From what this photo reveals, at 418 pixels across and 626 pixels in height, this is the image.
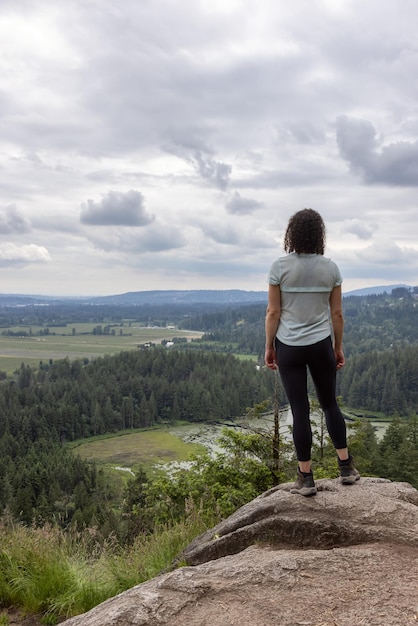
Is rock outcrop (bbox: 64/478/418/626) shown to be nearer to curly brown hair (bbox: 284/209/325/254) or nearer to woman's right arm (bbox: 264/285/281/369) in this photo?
woman's right arm (bbox: 264/285/281/369)

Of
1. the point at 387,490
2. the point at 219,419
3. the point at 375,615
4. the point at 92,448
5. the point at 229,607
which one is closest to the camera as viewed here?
the point at 375,615

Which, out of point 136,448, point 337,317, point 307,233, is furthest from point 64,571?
point 136,448

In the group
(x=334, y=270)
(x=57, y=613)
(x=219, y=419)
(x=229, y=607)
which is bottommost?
(x=219, y=419)

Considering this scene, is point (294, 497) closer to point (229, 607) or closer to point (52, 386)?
point (229, 607)

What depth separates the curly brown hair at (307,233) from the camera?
4.95 meters

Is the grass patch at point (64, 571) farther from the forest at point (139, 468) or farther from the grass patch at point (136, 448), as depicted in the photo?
the grass patch at point (136, 448)

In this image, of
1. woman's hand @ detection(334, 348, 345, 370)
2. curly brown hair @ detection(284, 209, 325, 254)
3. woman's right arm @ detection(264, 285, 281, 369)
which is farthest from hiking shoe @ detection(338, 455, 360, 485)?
curly brown hair @ detection(284, 209, 325, 254)

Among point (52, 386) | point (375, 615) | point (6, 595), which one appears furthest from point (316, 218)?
point (52, 386)

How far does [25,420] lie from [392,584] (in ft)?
300

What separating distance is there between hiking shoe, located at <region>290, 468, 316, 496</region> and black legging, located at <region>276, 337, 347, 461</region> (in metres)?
0.25

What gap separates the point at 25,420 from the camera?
86.4 metres

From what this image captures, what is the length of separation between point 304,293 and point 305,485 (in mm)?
2163

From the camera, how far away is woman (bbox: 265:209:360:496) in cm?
490

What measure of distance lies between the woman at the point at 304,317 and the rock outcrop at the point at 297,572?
57cm
